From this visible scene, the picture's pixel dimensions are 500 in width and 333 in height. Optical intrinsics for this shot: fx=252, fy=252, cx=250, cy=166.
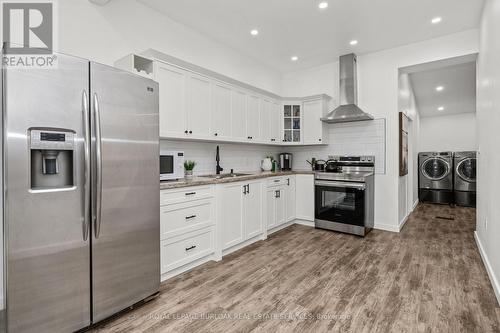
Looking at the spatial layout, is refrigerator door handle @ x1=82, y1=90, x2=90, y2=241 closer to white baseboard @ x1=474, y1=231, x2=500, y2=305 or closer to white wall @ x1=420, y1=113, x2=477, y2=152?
white baseboard @ x1=474, y1=231, x2=500, y2=305

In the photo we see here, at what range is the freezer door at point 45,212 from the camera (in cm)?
141

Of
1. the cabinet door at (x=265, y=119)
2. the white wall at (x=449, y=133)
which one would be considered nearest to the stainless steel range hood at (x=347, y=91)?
the cabinet door at (x=265, y=119)

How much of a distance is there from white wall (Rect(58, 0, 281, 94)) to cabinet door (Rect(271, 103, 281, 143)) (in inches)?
46.5

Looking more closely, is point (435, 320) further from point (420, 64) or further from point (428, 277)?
point (420, 64)

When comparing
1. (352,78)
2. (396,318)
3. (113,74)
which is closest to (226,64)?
(352,78)

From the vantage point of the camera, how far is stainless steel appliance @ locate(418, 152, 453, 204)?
6.27 metres

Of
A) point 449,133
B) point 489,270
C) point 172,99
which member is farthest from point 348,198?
point 449,133

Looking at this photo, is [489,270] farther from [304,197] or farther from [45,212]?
[45,212]

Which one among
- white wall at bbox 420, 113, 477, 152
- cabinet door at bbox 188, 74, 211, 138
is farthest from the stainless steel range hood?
white wall at bbox 420, 113, 477, 152

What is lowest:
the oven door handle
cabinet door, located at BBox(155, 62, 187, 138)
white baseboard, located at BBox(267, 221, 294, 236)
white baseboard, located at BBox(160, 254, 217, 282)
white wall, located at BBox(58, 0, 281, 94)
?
white baseboard, located at BBox(160, 254, 217, 282)

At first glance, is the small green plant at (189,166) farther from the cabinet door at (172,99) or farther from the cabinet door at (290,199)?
the cabinet door at (290,199)

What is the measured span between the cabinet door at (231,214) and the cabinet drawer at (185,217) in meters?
0.18

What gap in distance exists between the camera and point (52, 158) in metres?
1.59

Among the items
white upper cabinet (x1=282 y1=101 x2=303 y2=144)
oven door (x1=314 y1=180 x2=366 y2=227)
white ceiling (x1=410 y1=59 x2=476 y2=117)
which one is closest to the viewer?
oven door (x1=314 y1=180 x2=366 y2=227)
